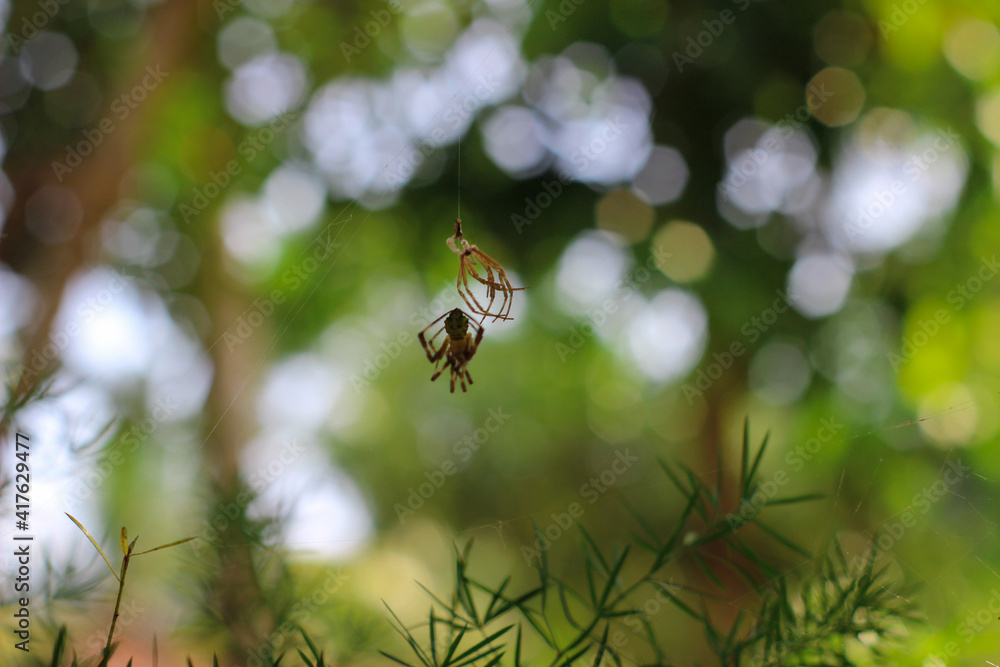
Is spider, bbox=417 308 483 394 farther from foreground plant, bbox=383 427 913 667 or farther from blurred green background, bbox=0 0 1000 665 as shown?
blurred green background, bbox=0 0 1000 665

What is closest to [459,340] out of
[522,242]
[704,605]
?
[704,605]

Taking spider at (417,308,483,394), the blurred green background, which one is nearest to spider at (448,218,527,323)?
spider at (417,308,483,394)

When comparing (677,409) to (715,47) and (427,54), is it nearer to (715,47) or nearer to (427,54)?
(715,47)

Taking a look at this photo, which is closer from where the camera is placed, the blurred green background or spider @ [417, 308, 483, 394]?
spider @ [417, 308, 483, 394]

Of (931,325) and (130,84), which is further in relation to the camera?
(130,84)

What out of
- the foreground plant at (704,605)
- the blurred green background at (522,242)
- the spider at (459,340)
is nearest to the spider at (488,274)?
the spider at (459,340)

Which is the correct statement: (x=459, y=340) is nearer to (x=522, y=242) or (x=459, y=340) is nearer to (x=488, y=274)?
(x=488, y=274)

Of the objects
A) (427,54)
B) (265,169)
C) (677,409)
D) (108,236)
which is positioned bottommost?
(108,236)

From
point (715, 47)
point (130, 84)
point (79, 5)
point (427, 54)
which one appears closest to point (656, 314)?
point (715, 47)
